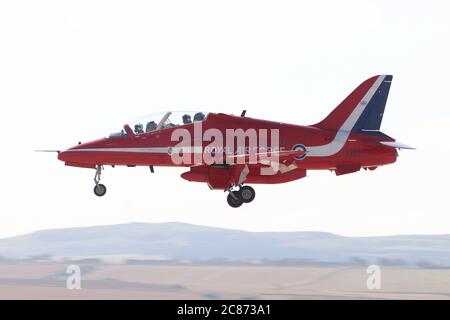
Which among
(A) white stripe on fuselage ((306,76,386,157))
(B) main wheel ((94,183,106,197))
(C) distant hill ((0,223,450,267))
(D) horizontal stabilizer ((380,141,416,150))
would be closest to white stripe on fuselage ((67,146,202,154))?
(B) main wheel ((94,183,106,197))

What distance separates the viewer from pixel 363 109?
156 feet

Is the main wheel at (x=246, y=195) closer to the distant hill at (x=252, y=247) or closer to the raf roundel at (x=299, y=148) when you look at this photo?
the raf roundel at (x=299, y=148)

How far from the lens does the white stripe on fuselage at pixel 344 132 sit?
46153 mm

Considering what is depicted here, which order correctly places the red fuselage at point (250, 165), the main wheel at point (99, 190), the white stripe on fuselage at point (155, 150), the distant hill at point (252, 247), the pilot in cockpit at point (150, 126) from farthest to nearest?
the distant hill at point (252, 247) < the main wheel at point (99, 190) < the pilot in cockpit at point (150, 126) < the red fuselage at point (250, 165) < the white stripe on fuselage at point (155, 150)

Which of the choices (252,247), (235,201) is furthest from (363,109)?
(252,247)

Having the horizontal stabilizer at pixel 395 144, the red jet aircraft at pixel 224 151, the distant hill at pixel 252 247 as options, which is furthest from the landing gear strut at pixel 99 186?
the distant hill at pixel 252 247

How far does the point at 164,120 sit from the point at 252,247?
75.8 m

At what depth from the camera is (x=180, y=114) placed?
147 feet

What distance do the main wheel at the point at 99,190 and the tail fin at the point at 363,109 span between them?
992cm

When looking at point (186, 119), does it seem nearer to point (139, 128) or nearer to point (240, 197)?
point (139, 128)

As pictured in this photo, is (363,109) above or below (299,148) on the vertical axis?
above

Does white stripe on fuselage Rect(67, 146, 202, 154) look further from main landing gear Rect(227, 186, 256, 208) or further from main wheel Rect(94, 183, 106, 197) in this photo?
main landing gear Rect(227, 186, 256, 208)

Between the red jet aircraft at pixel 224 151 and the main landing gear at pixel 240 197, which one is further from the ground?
the red jet aircraft at pixel 224 151
